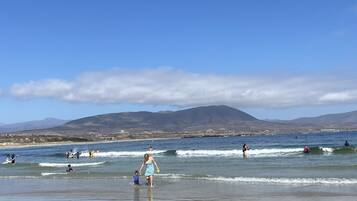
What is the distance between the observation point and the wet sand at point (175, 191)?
71.8 feet

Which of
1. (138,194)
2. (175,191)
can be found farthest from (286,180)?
(138,194)

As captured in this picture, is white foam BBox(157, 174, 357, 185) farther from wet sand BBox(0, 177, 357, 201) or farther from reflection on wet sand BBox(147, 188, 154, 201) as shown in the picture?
reflection on wet sand BBox(147, 188, 154, 201)

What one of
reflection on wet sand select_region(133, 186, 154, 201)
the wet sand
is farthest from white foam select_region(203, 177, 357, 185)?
reflection on wet sand select_region(133, 186, 154, 201)

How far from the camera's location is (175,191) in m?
24.6

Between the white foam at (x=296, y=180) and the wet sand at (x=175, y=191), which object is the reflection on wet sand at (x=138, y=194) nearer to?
the wet sand at (x=175, y=191)

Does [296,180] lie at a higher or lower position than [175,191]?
higher

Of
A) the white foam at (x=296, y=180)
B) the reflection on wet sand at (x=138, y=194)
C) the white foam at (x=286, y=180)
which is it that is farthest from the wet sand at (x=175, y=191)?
the white foam at (x=296, y=180)

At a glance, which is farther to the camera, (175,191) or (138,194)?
(175,191)

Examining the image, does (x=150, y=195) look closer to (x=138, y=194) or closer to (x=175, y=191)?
(x=138, y=194)

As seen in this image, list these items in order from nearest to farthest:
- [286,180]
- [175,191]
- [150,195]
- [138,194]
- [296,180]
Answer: [150,195]
[138,194]
[175,191]
[296,180]
[286,180]

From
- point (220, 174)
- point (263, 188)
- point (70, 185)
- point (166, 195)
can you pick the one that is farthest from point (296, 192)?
point (70, 185)

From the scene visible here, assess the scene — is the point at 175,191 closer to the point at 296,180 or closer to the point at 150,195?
the point at 150,195

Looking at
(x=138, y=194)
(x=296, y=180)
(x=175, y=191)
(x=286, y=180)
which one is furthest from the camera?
(x=286, y=180)

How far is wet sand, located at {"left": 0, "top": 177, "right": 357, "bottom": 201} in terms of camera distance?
862 inches
